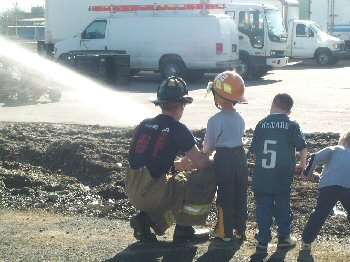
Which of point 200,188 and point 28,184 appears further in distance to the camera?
point 28,184

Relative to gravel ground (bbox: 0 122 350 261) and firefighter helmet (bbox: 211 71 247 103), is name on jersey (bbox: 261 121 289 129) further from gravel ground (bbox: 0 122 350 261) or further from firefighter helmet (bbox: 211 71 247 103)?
gravel ground (bbox: 0 122 350 261)

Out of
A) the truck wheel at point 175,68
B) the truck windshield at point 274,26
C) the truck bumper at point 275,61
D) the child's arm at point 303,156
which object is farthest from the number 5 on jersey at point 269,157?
the truck windshield at point 274,26

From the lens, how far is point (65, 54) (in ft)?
87.3

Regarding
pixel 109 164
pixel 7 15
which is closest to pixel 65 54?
pixel 109 164

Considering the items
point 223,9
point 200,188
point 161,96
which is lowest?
point 200,188

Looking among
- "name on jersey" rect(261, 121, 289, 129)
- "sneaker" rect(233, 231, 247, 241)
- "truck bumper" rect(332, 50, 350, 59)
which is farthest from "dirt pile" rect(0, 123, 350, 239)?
"truck bumper" rect(332, 50, 350, 59)

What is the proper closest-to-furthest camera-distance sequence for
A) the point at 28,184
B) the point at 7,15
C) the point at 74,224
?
the point at 74,224, the point at 28,184, the point at 7,15

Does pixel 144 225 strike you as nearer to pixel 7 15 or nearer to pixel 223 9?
pixel 223 9

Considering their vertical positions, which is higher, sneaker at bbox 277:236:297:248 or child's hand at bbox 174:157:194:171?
child's hand at bbox 174:157:194:171

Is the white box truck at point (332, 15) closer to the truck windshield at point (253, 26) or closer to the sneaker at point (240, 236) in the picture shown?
the truck windshield at point (253, 26)

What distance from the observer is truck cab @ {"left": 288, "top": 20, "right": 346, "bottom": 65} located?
33.9 meters

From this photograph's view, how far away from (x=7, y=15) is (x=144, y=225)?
2382 inches

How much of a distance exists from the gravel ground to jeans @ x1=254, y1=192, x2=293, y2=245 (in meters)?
0.17

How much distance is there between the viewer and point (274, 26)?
2747 centimetres
